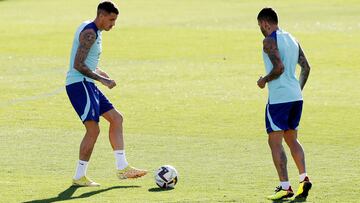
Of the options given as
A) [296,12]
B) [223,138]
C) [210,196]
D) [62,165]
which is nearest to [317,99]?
[223,138]

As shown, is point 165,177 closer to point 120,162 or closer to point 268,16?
point 120,162

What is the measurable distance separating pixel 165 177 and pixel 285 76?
6.30 feet

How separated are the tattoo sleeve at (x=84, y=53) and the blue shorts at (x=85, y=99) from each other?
0.27 meters

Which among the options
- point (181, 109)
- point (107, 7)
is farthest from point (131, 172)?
point (181, 109)

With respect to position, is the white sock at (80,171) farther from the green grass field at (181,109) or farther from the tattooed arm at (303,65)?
the tattooed arm at (303,65)

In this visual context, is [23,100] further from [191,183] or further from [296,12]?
[296,12]

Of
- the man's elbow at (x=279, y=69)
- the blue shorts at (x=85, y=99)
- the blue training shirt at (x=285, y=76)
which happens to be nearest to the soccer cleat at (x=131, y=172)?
the blue shorts at (x=85, y=99)

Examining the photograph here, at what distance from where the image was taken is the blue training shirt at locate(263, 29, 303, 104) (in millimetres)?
12578

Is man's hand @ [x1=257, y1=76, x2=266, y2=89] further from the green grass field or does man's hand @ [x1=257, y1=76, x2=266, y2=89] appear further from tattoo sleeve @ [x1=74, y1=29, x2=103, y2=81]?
tattoo sleeve @ [x1=74, y1=29, x2=103, y2=81]

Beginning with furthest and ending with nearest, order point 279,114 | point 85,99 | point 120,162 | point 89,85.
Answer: point 120,162 < point 89,85 < point 85,99 < point 279,114

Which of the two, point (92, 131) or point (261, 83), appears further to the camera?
point (92, 131)

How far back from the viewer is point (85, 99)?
541 inches

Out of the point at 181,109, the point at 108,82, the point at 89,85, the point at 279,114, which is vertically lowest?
the point at 181,109

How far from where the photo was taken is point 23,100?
22391mm
